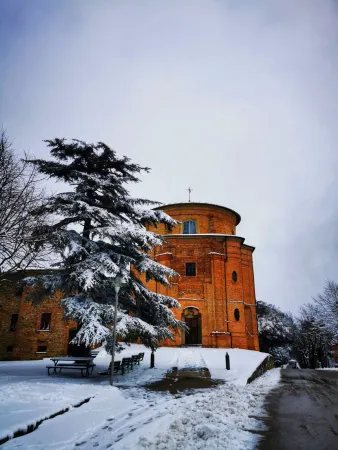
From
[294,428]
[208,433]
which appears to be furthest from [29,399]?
[294,428]

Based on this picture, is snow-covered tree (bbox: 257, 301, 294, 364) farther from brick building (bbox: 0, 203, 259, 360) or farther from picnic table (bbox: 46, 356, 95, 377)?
picnic table (bbox: 46, 356, 95, 377)

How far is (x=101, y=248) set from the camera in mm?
12219

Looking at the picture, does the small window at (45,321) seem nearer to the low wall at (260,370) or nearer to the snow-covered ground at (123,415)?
the snow-covered ground at (123,415)

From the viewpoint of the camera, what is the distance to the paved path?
4.86 meters

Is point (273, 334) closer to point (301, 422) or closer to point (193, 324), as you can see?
point (193, 324)

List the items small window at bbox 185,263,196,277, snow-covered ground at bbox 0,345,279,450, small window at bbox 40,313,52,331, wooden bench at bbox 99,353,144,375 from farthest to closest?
small window at bbox 185,263,196,277, small window at bbox 40,313,52,331, wooden bench at bbox 99,353,144,375, snow-covered ground at bbox 0,345,279,450

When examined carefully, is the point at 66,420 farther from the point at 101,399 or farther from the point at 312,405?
the point at 312,405

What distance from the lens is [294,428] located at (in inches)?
225

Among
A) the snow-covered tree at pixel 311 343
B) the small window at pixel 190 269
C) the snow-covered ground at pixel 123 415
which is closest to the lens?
the snow-covered ground at pixel 123 415

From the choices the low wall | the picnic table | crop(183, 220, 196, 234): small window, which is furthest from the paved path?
crop(183, 220, 196, 234): small window

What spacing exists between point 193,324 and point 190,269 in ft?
16.8

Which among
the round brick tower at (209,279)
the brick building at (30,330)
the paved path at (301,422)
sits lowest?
the paved path at (301,422)

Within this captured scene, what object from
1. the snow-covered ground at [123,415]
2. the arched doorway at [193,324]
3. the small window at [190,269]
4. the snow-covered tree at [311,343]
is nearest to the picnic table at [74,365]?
the snow-covered ground at [123,415]

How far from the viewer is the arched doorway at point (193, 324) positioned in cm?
2691
